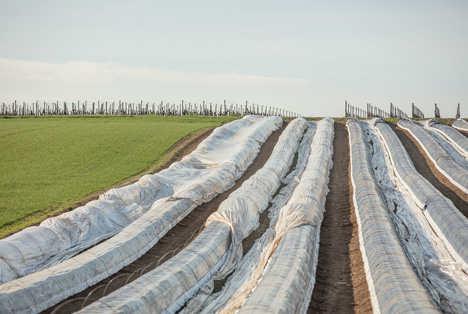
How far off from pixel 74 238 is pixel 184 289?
6152mm

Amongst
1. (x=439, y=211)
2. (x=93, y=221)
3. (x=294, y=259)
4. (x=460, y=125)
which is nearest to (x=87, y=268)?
(x=93, y=221)

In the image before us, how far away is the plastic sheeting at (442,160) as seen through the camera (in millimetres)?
21531

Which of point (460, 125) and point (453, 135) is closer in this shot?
point (453, 135)

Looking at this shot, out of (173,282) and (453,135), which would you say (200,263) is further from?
(453,135)

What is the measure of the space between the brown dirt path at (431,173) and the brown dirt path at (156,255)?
35.6 feet

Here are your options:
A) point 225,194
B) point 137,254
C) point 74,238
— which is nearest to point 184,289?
point 137,254

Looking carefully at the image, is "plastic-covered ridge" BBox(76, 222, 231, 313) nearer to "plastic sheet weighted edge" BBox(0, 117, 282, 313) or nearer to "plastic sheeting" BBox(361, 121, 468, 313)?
"plastic sheet weighted edge" BBox(0, 117, 282, 313)

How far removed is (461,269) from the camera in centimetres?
1297

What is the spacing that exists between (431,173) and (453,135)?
1027 centimetres

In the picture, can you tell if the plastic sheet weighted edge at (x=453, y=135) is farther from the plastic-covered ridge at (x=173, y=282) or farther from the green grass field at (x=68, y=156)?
the plastic-covered ridge at (x=173, y=282)

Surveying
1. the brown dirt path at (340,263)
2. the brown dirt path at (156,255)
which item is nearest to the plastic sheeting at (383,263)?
the brown dirt path at (340,263)

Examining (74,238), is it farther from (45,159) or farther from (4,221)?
(45,159)

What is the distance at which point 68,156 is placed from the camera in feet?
99.1

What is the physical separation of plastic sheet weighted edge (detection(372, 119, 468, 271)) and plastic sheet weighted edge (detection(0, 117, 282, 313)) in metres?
10.3
